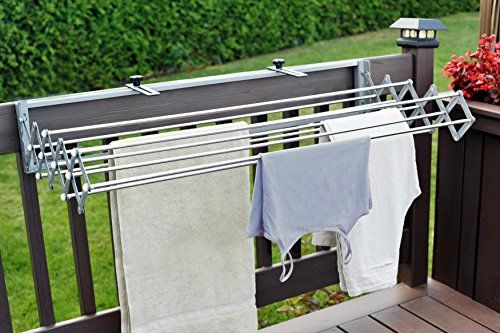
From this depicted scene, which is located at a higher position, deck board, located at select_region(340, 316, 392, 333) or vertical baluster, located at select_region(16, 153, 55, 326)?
vertical baluster, located at select_region(16, 153, 55, 326)

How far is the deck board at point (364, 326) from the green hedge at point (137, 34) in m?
3.82

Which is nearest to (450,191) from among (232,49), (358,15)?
(232,49)

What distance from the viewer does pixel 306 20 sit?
7273 millimetres

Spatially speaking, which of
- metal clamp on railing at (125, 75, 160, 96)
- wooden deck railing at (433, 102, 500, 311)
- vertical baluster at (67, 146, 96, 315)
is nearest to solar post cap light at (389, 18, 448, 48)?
wooden deck railing at (433, 102, 500, 311)

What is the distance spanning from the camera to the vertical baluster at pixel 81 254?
6.95 ft

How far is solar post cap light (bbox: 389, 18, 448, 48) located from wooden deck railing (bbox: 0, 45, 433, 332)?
0.10 feet

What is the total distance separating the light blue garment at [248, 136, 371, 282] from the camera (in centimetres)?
193

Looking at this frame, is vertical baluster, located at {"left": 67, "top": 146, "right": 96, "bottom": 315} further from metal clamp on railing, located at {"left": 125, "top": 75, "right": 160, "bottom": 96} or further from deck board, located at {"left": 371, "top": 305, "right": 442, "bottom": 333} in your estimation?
deck board, located at {"left": 371, "top": 305, "right": 442, "bottom": 333}

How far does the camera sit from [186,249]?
2066 mm

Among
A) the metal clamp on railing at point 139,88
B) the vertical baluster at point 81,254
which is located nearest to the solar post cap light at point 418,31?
the metal clamp on railing at point 139,88

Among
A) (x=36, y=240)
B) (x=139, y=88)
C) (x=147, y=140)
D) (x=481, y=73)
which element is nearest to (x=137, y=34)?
(x=481, y=73)

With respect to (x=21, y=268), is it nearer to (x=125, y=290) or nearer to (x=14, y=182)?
(x=14, y=182)

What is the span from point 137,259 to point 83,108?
1.47 ft

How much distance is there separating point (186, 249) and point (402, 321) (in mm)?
963
